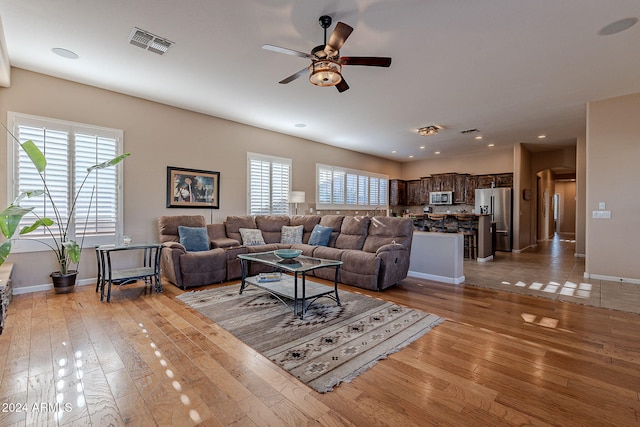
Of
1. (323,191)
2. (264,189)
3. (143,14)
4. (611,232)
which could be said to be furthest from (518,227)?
(143,14)

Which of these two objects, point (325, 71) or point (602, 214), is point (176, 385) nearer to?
point (325, 71)

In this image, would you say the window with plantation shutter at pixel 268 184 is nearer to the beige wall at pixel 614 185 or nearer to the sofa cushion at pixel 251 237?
the sofa cushion at pixel 251 237

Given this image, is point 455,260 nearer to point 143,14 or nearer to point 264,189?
point 264,189

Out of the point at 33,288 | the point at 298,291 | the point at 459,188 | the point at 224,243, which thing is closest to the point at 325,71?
the point at 298,291

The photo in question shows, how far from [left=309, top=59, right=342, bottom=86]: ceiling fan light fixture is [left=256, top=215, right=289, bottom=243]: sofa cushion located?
3.57 m

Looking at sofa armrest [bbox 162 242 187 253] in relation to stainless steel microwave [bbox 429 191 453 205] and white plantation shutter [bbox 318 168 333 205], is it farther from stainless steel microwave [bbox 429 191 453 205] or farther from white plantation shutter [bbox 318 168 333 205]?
stainless steel microwave [bbox 429 191 453 205]

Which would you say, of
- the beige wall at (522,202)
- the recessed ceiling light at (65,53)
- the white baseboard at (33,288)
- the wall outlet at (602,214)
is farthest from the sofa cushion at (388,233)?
the beige wall at (522,202)

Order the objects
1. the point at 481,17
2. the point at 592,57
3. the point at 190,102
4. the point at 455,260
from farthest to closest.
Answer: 1. the point at 190,102
2. the point at 455,260
3. the point at 592,57
4. the point at 481,17

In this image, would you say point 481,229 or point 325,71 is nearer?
point 325,71

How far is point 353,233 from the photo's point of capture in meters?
5.27

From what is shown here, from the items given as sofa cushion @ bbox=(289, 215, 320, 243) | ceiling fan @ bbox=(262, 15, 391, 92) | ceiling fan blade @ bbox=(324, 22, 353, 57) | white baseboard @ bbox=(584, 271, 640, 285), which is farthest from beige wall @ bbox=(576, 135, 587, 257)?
ceiling fan blade @ bbox=(324, 22, 353, 57)

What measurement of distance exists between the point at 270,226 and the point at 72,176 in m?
3.23

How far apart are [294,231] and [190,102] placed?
9.77 ft

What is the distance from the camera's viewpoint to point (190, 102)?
5004mm
